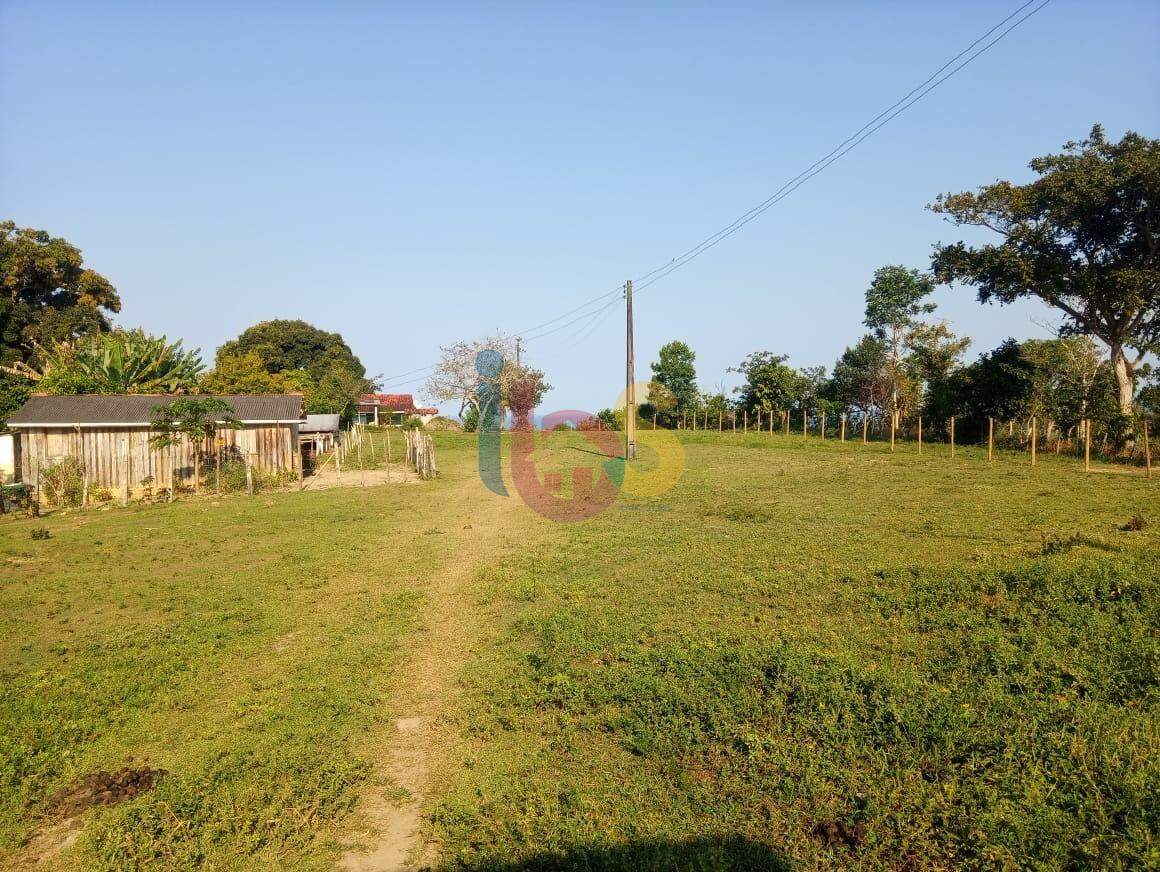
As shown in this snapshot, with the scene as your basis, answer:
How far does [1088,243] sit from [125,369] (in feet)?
126

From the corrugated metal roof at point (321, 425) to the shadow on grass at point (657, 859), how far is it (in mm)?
34058

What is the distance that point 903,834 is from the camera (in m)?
4.27

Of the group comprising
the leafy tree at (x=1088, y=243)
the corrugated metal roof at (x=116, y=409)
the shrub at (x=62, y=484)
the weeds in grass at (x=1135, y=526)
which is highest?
the leafy tree at (x=1088, y=243)

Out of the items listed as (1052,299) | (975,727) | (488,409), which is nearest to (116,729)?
(975,727)

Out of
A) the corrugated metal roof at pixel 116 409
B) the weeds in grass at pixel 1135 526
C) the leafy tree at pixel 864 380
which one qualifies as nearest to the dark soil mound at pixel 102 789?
the weeds in grass at pixel 1135 526

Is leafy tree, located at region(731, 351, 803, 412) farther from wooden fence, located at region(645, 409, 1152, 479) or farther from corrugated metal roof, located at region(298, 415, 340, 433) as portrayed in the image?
corrugated metal roof, located at region(298, 415, 340, 433)

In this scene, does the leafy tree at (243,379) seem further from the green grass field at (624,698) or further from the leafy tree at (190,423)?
the green grass field at (624,698)

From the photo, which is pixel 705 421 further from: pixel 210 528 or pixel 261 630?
pixel 261 630

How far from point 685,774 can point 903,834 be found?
55.4 inches

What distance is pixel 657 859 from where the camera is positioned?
412 cm

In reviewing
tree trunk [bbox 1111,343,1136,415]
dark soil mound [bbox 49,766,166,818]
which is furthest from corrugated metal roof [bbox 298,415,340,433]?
tree trunk [bbox 1111,343,1136,415]

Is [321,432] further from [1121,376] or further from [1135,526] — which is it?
[1121,376]

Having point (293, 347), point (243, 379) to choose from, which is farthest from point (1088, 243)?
point (293, 347)

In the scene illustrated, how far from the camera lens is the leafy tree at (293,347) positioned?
6856 cm
